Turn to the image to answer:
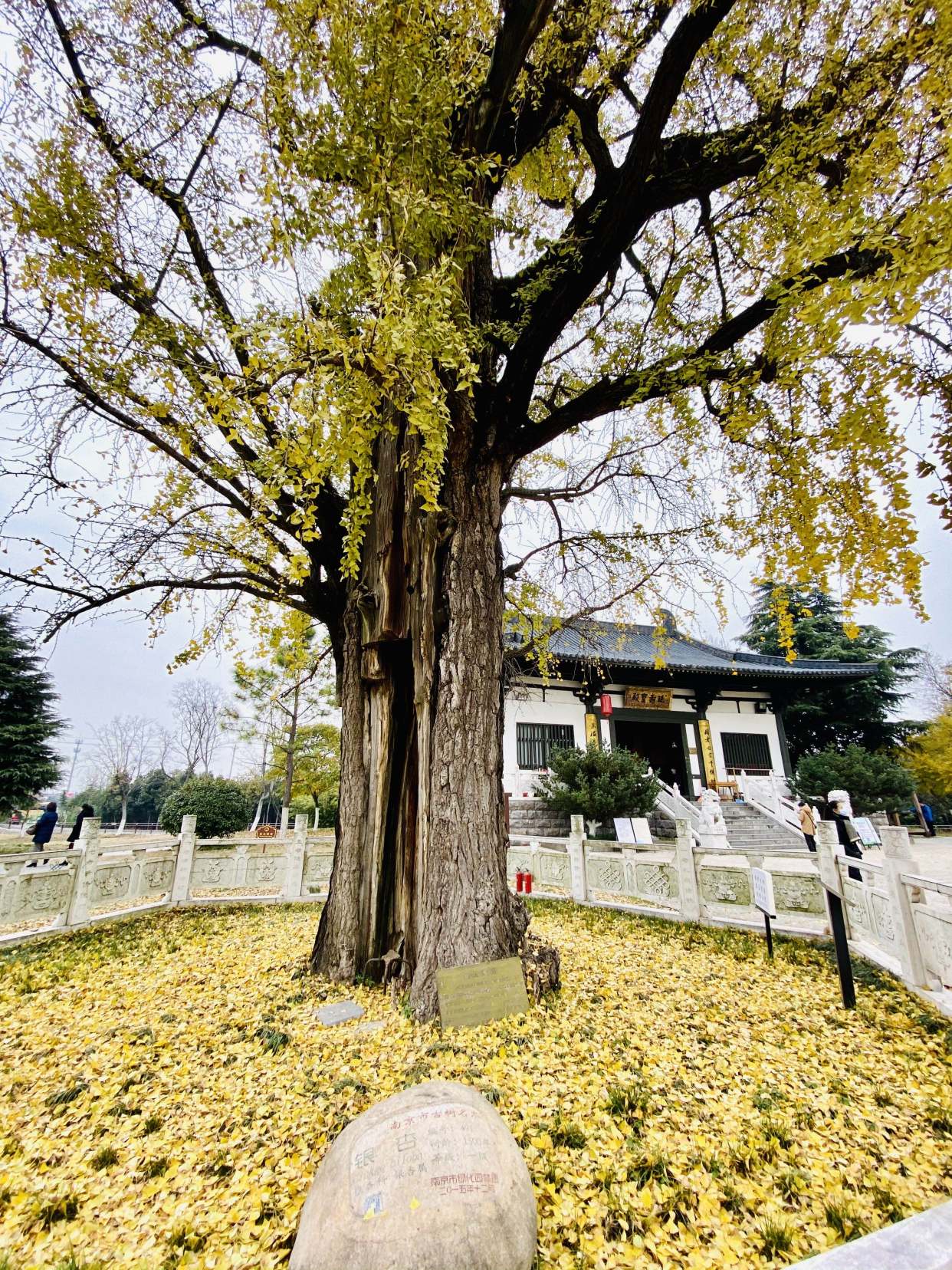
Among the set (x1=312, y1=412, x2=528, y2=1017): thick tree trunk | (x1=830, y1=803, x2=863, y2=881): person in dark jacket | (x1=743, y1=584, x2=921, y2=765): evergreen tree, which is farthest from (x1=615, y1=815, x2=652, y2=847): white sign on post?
(x1=743, y1=584, x2=921, y2=765): evergreen tree

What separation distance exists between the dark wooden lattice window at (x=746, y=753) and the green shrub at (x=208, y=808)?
13603mm

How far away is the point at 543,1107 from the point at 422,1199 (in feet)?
3.65

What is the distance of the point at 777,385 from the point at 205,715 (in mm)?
36944

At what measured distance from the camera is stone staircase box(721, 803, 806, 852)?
11.9 meters

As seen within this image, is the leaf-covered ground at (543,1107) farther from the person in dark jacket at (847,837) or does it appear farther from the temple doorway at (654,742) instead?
the temple doorway at (654,742)

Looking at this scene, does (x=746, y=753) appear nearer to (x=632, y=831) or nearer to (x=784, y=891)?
(x=632, y=831)

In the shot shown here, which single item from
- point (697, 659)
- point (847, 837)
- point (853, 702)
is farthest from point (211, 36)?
point (853, 702)

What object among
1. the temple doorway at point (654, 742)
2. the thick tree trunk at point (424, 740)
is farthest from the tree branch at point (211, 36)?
the temple doorway at point (654, 742)

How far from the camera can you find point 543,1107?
2400mm

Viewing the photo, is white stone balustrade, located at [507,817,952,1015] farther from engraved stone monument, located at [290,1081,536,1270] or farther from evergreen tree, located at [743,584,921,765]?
evergreen tree, located at [743,584,921,765]

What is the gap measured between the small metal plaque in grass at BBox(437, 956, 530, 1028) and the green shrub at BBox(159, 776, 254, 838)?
1122 cm

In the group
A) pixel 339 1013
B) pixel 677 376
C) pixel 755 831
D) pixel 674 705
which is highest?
pixel 677 376

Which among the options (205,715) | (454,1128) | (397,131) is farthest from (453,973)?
(205,715)

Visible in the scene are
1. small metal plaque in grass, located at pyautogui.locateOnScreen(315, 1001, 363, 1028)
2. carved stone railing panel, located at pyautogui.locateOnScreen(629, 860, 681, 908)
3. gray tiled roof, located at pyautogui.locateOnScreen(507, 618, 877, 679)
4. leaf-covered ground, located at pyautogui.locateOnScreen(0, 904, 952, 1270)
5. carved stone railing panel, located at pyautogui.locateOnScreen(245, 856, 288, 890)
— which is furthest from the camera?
gray tiled roof, located at pyautogui.locateOnScreen(507, 618, 877, 679)
